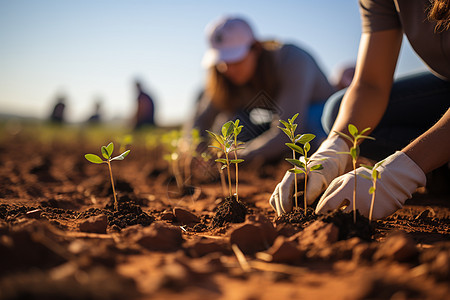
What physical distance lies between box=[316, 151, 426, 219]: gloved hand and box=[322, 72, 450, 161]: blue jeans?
124cm

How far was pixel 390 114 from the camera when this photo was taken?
3.24 m

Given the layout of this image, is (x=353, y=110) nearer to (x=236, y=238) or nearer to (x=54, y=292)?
(x=236, y=238)

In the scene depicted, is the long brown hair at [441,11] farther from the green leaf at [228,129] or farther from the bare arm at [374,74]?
the green leaf at [228,129]

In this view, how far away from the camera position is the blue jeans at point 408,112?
9.86 ft

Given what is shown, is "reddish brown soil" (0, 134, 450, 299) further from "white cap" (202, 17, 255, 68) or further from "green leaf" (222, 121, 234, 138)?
"white cap" (202, 17, 255, 68)

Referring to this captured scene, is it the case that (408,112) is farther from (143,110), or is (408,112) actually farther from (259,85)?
(143,110)

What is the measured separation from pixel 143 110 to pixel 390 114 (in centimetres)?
903

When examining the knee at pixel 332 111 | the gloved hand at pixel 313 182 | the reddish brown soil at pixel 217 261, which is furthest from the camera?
the knee at pixel 332 111

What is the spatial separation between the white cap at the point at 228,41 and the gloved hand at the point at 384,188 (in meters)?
3.12

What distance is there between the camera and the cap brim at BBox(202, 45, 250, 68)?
15.3 ft

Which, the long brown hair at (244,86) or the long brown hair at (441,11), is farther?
the long brown hair at (244,86)

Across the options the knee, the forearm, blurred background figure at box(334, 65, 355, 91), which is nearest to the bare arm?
the forearm

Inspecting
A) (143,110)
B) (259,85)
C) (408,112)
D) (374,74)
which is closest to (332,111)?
(408,112)

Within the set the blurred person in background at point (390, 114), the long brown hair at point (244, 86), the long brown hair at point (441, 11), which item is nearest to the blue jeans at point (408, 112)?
the blurred person in background at point (390, 114)
